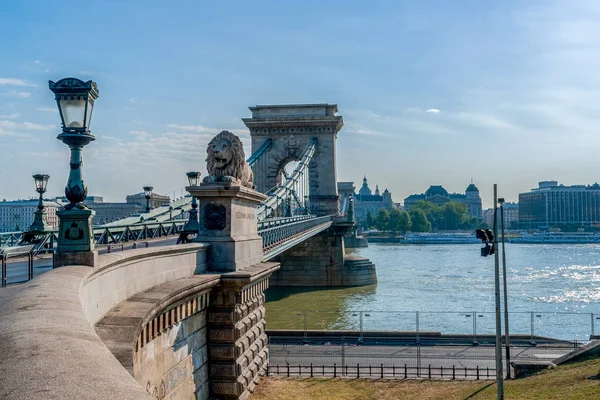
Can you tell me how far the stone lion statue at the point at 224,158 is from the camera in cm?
1325

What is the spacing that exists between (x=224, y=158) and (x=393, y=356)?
14.0 meters

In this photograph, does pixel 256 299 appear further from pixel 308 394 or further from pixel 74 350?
pixel 74 350

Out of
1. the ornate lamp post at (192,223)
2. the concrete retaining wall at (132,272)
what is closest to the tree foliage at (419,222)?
the ornate lamp post at (192,223)

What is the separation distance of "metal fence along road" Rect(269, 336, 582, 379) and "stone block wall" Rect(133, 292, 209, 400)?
9.11 meters

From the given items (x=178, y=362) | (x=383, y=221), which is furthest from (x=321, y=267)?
(x=383, y=221)

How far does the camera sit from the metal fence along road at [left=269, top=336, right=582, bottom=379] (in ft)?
68.8

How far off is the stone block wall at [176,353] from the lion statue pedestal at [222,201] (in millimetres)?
1424

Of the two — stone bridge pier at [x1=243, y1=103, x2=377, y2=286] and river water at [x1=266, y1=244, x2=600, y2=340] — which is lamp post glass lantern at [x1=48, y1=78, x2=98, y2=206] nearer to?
river water at [x1=266, y1=244, x2=600, y2=340]

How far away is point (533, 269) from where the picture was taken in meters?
69.5

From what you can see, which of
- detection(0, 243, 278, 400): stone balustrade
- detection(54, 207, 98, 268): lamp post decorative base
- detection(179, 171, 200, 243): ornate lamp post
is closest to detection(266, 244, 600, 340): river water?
detection(179, 171, 200, 243): ornate lamp post

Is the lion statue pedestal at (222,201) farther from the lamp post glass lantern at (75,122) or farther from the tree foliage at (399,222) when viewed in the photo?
the tree foliage at (399,222)

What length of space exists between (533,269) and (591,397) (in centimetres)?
5764

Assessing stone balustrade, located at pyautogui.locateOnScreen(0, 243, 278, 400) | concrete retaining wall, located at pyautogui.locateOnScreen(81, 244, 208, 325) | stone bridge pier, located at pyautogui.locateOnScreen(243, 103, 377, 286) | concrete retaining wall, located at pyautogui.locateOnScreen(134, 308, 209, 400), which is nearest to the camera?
stone balustrade, located at pyautogui.locateOnScreen(0, 243, 278, 400)

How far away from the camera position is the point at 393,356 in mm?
24500
